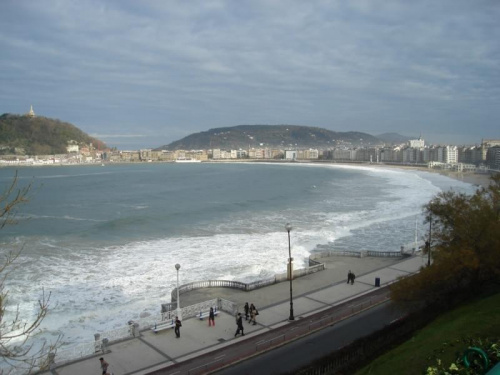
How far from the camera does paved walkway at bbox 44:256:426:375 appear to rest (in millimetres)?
13594

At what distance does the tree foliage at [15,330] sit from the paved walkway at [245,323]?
2391 mm

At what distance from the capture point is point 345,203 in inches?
2296

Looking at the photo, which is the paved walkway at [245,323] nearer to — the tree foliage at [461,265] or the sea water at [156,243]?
the tree foliage at [461,265]

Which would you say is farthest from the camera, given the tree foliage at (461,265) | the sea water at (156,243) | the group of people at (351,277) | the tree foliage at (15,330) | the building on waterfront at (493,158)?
the building on waterfront at (493,158)

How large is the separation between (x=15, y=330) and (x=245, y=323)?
28.5 feet

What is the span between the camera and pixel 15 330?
54.1ft

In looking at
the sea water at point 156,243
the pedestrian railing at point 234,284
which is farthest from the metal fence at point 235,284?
the sea water at point 156,243

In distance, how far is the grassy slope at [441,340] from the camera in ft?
30.9

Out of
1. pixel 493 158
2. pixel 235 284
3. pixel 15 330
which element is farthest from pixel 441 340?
pixel 493 158

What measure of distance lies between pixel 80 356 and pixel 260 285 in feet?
30.8

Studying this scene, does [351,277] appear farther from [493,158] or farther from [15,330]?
[493,158]

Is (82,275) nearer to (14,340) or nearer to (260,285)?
(14,340)

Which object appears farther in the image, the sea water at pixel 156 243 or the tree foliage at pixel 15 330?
the sea water at pixel 156 243

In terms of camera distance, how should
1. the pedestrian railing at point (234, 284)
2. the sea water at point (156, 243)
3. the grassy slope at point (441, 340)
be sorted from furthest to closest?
1. the sea water at point (156, 243)
2. the pedestrian railing at point (234, 284)
3. the grassy slope at point (441, 340)
